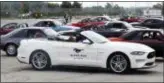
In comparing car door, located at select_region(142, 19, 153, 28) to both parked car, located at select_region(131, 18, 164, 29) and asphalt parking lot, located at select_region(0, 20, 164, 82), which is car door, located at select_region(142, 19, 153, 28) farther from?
asphalt parking lot, located at select_region(0, 20, 164, 82)

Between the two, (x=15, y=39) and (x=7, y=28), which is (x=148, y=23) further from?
(x=15, y=39)

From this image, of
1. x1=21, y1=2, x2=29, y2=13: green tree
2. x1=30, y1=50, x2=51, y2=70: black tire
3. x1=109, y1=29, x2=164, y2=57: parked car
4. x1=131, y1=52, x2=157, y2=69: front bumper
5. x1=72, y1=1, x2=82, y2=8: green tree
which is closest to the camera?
x1=131, y1=52, x2=157, y2=69: front bumper

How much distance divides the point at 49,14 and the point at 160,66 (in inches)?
2246

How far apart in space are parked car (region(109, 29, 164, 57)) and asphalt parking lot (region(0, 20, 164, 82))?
1394 mm

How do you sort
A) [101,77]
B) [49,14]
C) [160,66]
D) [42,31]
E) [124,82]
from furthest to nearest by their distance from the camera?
[49,14] → [42,31] → [160,66] → [101,77] → [124,82]

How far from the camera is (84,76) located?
12508 mm

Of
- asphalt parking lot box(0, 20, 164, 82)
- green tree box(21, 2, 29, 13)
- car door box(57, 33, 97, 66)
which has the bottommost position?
asphalt parking lot box(0, 20, 164, 82)

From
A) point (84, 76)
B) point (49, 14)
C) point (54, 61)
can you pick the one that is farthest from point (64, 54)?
point (49, 14)

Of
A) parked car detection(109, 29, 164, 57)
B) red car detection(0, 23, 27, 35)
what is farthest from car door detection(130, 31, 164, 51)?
red car detection(0, 23, 27, 35)

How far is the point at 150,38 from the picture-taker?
54.1 ft

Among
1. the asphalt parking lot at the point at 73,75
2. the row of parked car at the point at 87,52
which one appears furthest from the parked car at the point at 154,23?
the row of parked car at the point at 87,52

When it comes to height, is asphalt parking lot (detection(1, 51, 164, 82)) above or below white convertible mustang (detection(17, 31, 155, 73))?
below

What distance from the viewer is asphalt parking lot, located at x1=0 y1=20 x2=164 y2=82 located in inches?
463

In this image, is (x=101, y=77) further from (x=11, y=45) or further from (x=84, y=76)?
(x=11, y=45)
